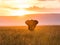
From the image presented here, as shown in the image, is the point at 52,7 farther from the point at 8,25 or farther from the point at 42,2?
the point at 8,25

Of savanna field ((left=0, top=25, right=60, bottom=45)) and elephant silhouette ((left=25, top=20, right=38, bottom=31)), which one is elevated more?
elephant silhouette ((left=25, top=20, right=38, bottom=31))

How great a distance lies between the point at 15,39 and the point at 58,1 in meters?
0.62

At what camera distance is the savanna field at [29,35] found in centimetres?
155

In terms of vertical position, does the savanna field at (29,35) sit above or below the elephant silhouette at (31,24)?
below

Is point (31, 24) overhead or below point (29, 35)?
overhead

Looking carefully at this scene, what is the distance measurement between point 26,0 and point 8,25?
0.34m

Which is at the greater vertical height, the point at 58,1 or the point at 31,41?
the point at 58,1

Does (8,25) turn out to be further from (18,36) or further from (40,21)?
(40,21)

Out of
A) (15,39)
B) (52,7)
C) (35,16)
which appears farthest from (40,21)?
(15,39)

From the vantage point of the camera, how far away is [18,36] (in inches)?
61.3

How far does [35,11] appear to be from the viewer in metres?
1.60

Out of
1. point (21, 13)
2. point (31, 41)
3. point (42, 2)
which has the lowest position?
point (31, 41)

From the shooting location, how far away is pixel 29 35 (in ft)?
5.18

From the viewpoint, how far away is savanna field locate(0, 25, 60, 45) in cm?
155
